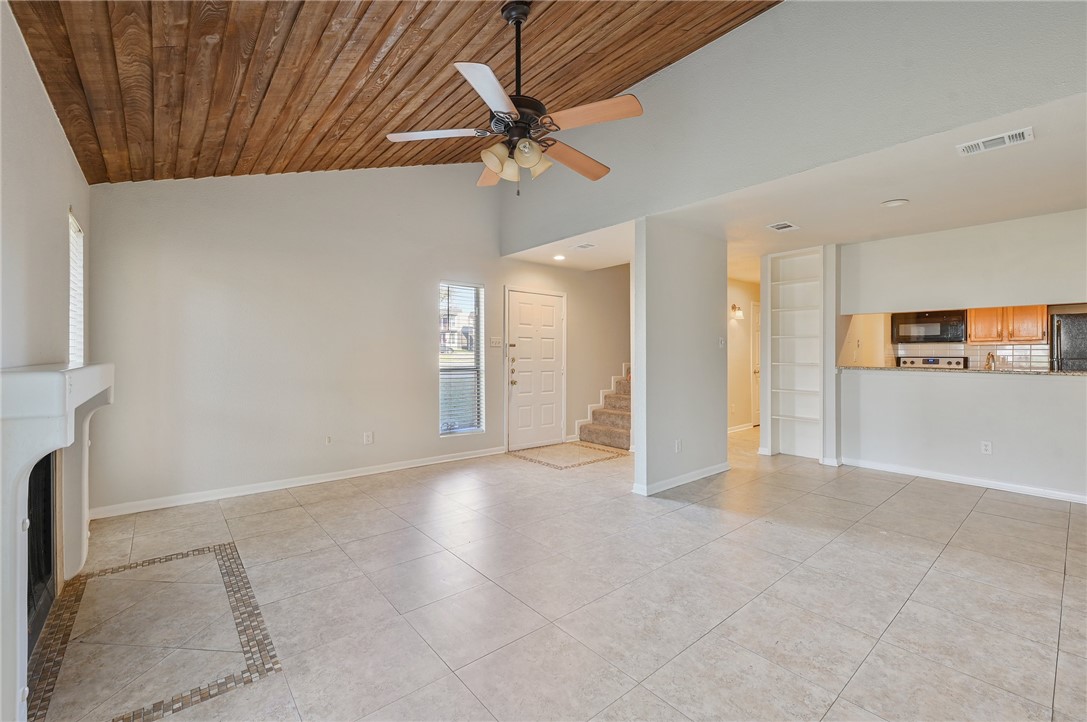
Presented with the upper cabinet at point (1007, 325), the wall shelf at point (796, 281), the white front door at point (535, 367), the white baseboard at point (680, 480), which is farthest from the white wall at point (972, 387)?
the white front door at point (535, 367)

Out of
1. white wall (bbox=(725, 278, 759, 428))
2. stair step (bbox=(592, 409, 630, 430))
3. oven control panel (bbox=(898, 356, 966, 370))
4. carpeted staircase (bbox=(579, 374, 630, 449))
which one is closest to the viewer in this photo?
oven control panel (bbox=(898, 356, 966, 370))

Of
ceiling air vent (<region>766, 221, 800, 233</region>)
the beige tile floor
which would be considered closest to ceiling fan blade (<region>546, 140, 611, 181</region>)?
ceiling air vent (<region>766, 221, 800, 233</region>)

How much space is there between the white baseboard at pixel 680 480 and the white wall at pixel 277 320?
2.39 meters

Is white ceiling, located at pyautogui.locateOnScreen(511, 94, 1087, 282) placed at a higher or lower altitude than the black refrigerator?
higher

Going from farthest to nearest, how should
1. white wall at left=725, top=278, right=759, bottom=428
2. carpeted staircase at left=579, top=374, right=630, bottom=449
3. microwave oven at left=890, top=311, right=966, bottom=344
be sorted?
1. white wall at left=725, top=278, right=759, bottom=428
2. carpeted staircase at left=579, top=374, right=630, bottom=449
3. microwave oven at left=890, top=311, right=966, bottom=344

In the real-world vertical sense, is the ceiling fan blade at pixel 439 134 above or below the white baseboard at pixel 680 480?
above

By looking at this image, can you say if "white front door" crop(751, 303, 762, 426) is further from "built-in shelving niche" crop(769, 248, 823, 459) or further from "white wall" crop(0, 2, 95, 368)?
"white wall" crop(0, 2, 95, 368)

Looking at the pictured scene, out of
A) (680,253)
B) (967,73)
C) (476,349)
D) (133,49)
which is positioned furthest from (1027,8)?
(476,349)

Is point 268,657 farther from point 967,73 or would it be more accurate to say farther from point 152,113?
point 967,73

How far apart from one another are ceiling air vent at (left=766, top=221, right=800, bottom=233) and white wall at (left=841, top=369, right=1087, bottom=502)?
1.98 meters

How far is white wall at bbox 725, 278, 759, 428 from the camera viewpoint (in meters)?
7.74

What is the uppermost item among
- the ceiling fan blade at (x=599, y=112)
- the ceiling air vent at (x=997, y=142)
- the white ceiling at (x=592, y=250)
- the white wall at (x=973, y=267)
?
the ceiling fan blade at (x=599, y=112)

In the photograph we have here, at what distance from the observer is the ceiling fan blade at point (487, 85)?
83.1 inches

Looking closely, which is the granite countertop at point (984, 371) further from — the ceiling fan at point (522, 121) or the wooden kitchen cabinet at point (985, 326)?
the ceiling fan at point (522, 121)
